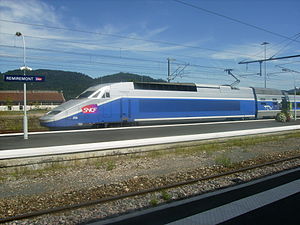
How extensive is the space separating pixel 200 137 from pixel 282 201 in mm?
9355

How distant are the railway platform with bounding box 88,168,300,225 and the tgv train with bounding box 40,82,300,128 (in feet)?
40.1

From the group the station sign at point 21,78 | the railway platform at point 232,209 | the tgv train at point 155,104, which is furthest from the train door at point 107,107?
the railway platform at point 232,209

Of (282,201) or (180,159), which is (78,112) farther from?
(282,201)

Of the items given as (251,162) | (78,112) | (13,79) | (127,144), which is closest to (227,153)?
Result: (251,162)

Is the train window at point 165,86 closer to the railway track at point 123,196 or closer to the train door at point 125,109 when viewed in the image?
the train door at point 125,109

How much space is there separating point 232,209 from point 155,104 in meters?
15.6

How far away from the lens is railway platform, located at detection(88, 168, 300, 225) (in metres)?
4.83

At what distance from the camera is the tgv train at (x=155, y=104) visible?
16.9 m

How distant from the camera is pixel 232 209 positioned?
5375 millimetres

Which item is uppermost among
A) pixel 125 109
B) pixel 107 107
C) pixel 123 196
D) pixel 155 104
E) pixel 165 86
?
pixel 165 86

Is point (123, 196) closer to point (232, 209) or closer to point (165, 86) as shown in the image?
point (232, 209)

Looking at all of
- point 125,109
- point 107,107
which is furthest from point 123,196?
point 125,109

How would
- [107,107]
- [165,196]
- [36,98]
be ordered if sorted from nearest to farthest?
[165,196], [107,107], [36,98]

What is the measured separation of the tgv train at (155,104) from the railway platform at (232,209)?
12227 millimetres
